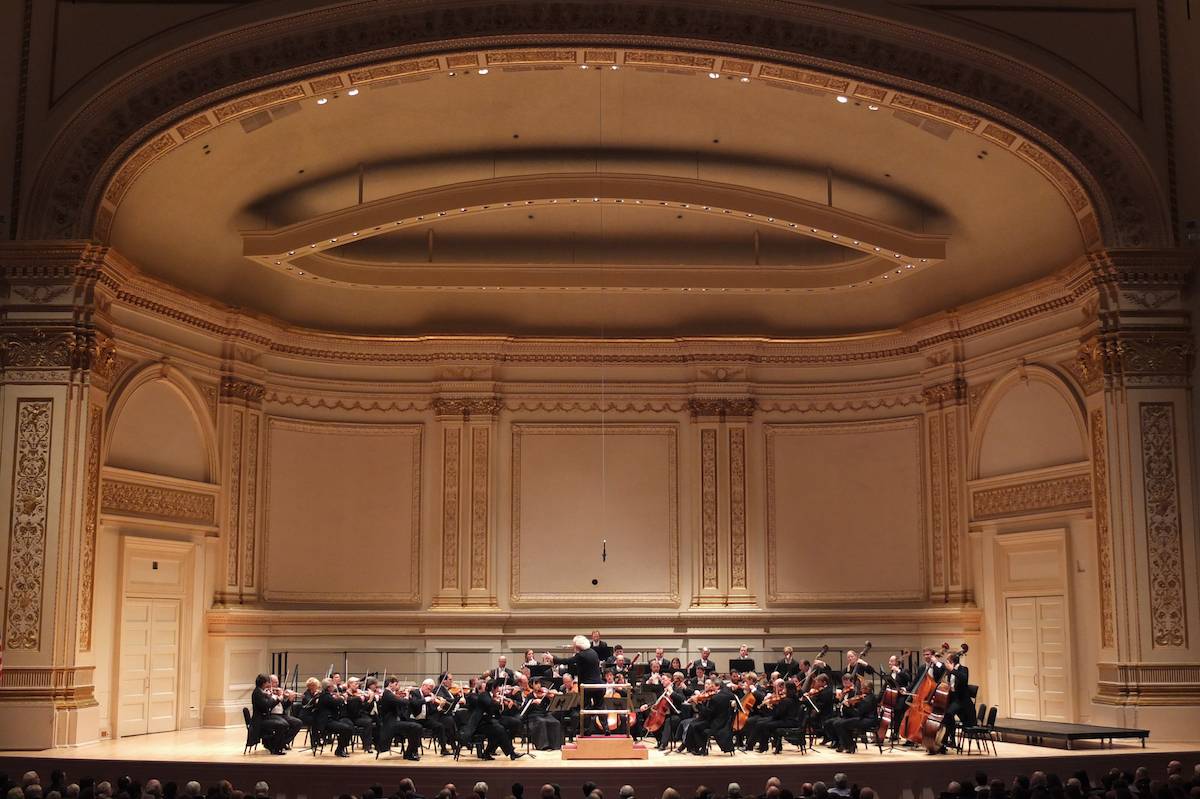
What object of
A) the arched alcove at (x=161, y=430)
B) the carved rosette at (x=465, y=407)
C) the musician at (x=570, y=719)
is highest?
the carved rosette at (x=465, y=407)

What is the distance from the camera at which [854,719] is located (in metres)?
13.1

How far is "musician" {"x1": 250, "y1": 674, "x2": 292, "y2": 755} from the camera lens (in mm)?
12750

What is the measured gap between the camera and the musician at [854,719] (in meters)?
13.1

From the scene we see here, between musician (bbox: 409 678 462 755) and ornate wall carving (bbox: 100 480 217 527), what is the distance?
448cm

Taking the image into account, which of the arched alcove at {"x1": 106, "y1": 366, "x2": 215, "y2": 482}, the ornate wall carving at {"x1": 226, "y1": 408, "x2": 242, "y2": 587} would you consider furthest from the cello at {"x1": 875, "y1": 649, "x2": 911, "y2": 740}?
the arched alcove at {"x1": 106, "y1": 366, "x2": 215, "y2": 482}

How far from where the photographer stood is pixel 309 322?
1881 centimetres

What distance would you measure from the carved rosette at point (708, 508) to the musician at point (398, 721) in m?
6.44

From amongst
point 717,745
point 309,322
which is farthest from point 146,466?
point 717,745

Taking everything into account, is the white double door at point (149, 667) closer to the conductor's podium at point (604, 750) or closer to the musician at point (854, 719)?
the conductor's podium at point (604, 750)

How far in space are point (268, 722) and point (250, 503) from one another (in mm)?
5324

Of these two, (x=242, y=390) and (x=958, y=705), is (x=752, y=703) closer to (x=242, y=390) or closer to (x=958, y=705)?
(x=958, y=705)

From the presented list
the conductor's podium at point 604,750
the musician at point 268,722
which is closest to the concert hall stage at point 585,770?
the conductor's podium at point 604,750

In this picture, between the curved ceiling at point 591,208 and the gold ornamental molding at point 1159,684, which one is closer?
the gold ornamental molding at point 1159,684

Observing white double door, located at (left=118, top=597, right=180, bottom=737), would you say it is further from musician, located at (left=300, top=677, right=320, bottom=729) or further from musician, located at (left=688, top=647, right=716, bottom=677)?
musician, located at (left=688, top=647, right=716, bottom=677)
